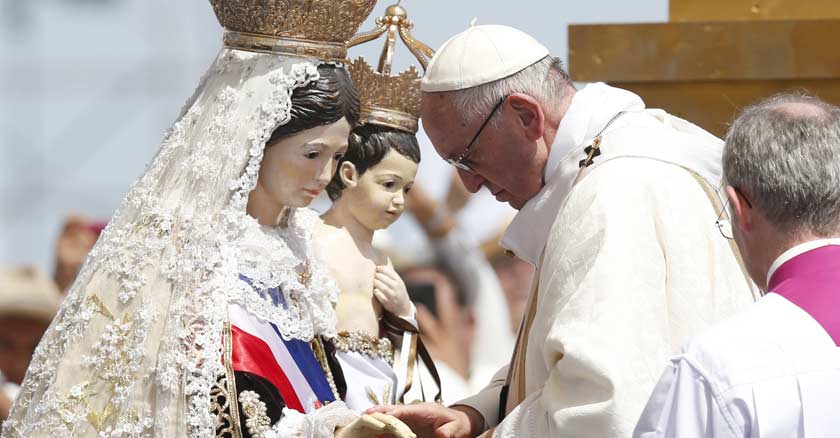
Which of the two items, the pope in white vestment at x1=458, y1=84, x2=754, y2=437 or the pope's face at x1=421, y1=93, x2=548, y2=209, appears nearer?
the pope in white vestment at x1=458, y1=84, x2=754, y2=437

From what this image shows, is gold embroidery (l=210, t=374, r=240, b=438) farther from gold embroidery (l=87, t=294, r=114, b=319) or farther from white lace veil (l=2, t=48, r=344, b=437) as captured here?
gold embroidery (l=87, t=294, r=114, b=319)

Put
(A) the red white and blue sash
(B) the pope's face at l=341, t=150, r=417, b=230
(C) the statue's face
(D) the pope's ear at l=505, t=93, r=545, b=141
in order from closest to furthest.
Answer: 1. (A) the red white and blue sash
2. (D) the pope's ear at l=505, t=93, r=545, b=141
3. (C) the statue's face
4. (B) the pope's face at l=341, t=150, r=417, b=230

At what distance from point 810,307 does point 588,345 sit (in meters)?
0.84

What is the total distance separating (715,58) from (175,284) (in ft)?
10.5

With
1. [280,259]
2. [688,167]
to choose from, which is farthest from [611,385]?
[280,259]

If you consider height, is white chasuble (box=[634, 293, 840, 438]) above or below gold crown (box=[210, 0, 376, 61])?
below

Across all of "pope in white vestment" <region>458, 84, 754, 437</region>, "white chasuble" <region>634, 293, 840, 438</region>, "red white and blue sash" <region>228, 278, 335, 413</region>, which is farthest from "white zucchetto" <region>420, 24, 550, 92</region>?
"white chasuble" <region>634, 293, 840, 438</region>

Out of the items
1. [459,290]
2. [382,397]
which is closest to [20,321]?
[382,397]

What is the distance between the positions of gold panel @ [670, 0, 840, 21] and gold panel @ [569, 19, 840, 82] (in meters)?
0.18

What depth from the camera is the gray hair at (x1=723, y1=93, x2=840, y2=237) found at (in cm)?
259

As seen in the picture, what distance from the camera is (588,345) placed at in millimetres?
3340

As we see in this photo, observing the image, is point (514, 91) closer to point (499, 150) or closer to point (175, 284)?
point (499, 150)

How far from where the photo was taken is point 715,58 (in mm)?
6180

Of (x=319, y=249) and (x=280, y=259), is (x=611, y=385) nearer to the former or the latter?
(x=280, y=259)
